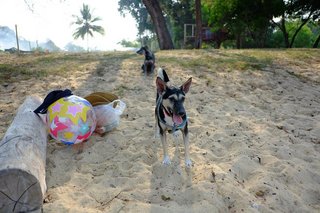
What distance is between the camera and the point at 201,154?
554 cm

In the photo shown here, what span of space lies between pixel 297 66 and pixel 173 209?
10681mm

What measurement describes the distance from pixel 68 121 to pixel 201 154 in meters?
2.50

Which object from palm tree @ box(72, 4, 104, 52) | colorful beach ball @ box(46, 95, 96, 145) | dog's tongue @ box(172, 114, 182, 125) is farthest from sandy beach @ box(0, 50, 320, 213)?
palm tree @ box(72, 4, 104, 52)

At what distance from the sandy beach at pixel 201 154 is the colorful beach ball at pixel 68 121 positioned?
1.25ft

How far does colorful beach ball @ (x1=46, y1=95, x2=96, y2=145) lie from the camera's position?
16.8ft

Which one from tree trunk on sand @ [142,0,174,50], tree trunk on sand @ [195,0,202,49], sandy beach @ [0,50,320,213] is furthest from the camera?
tree trunk on sand @ [195,0,202,49]

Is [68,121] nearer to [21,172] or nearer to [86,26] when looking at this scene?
[21,172]

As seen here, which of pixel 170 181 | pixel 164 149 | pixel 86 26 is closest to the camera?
pixel 170 181

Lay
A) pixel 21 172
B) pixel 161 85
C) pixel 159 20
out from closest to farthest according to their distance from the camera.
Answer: pixel 21 172
pixel 161 85
pixel 159 20

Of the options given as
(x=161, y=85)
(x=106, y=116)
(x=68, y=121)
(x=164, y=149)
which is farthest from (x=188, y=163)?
(x=68, y=121)

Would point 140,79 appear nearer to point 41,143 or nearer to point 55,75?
point 55,75

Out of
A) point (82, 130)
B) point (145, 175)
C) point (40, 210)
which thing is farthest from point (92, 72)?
point (40, 210)

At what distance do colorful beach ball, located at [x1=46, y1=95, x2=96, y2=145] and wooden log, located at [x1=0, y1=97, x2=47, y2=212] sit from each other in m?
0.64

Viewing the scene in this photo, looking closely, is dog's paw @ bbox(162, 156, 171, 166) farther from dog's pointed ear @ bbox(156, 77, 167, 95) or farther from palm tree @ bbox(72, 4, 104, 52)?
palm tree @ bbox(72, 4, 104, 52)
